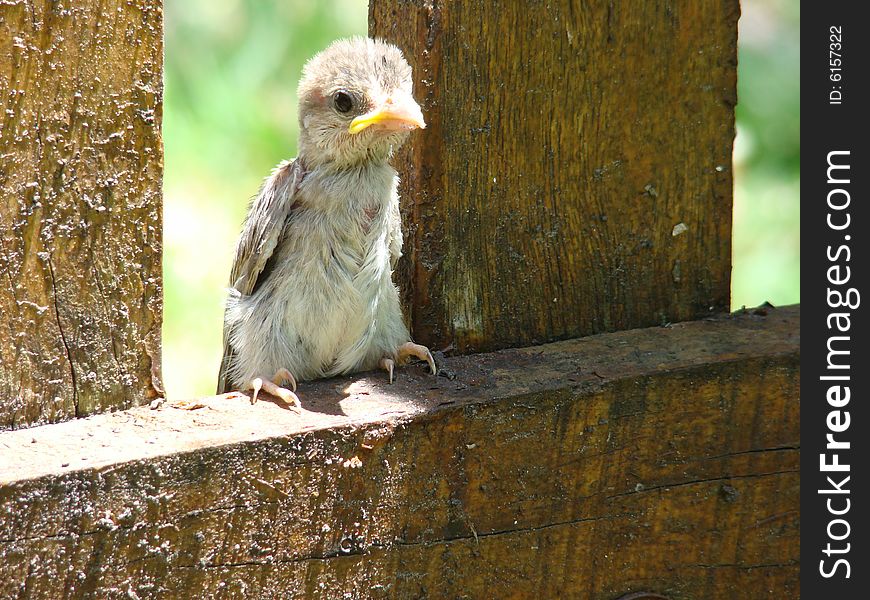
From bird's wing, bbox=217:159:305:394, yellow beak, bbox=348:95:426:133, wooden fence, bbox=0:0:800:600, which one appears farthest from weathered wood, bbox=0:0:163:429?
bird's wing, bbox=217:159:305:394

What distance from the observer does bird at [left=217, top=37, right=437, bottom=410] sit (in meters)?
2.87

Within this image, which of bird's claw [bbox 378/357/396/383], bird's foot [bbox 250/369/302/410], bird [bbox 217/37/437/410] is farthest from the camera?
bird [bbox 217/37/437/410]

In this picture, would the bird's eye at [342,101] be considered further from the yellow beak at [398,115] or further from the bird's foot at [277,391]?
the bird's foot at [277,391]

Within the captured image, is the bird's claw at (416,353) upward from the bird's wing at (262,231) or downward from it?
downward

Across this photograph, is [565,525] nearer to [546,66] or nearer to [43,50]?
[546,66]

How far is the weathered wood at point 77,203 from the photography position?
1923mm

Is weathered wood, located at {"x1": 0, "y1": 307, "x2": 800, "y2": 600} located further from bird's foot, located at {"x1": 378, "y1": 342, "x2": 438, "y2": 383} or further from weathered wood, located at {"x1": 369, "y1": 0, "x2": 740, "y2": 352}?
weathered wood, located at {"x1": 369, "y1": 0, "x2": 740, "y2": 352}

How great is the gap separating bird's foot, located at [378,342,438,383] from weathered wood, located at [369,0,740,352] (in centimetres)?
6

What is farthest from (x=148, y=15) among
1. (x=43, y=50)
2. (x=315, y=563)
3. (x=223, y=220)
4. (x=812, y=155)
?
(x=223, y=220)

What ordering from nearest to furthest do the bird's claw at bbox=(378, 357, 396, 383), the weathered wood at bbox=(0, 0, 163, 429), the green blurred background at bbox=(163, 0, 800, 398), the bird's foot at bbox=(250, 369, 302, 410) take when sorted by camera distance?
the weathered wood at bbox=(0, 0, 163, 429)
the bird's foot at bbox=(250, 369, 302, 410)
the bird's claw at bbox=(378, 357, 396, 383)
the green blurred background at bbox=(163, 0, 800, 398)

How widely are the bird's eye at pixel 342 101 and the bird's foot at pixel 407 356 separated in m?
0.69

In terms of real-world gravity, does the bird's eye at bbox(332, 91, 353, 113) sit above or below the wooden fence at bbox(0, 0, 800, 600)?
above

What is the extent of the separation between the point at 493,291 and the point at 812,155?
0.94 meters

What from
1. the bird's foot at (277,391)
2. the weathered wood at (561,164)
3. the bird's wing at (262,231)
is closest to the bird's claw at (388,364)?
the weathered wood at (561,164)
